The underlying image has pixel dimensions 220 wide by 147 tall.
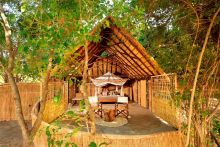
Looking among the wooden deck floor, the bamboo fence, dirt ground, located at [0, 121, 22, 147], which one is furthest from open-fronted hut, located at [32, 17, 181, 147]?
dirt ground, located at [0, 121, 22, 147]

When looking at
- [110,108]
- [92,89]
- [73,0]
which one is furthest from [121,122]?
[92,89]

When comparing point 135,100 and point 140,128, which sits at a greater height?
point 135,100

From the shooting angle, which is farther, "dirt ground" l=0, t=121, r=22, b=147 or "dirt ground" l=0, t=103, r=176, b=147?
"dirt ground" l=0, t=121, r=22, b=147

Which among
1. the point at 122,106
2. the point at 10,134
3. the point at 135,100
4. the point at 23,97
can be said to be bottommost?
the point at 10,134

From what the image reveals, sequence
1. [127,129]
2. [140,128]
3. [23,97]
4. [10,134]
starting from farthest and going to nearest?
[23,97], [10,134], [140,128], [127,129]

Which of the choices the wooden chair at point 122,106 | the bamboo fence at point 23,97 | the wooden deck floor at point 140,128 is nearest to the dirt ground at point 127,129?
the wooden deck floor at point 140,128

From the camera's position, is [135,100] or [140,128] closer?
[140,128]

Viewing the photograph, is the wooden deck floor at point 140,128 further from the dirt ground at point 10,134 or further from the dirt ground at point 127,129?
the dirt ground at point 10,134

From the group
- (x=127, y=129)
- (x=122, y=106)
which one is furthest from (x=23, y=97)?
(x=127, y=129)

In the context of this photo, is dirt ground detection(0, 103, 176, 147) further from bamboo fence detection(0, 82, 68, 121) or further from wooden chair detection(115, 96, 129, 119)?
bamboo fence detection(0, 82, 68, 121)

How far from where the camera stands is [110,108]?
8.88 meters

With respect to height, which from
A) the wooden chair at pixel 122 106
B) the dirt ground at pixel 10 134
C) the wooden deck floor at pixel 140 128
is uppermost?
the wooden chair at pixel 122 106

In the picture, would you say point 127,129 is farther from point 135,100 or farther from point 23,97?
point 135,100

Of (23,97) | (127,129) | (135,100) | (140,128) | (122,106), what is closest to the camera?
(127,129)
